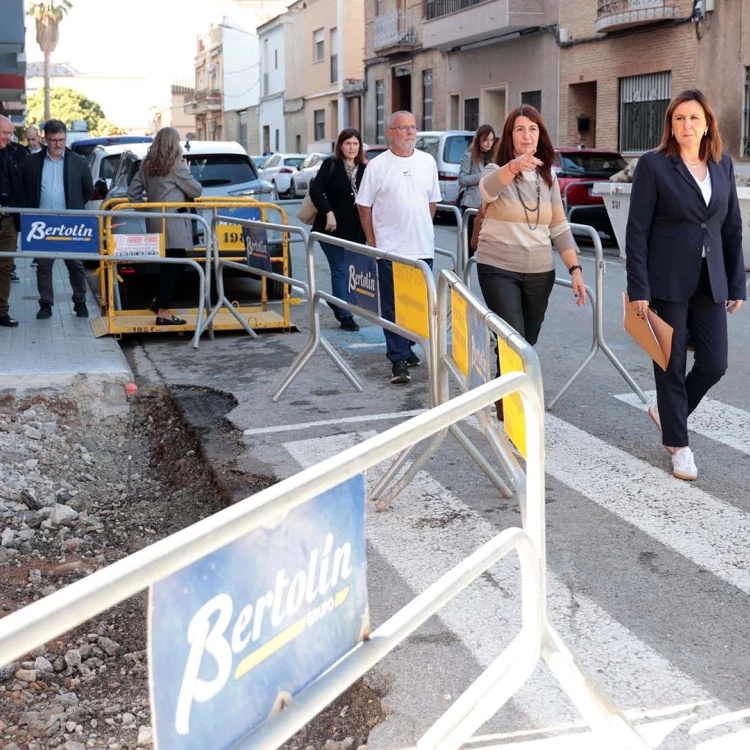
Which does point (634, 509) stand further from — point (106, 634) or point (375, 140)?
point (375, 140)

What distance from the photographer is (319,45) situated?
50781 millimetres

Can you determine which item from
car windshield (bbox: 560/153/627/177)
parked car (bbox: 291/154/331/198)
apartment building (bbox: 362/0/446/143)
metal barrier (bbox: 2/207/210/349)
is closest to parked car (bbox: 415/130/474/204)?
car windshield (bbox: 560/153/627/177)

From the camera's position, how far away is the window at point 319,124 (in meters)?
50.3

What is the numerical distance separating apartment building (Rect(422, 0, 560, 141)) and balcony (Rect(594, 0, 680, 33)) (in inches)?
118

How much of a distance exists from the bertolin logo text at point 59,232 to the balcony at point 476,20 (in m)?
22.3

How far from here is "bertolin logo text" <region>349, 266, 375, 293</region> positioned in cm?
652

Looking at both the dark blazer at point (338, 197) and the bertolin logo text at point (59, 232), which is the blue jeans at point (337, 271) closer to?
the dark blazer at point (338, 197)

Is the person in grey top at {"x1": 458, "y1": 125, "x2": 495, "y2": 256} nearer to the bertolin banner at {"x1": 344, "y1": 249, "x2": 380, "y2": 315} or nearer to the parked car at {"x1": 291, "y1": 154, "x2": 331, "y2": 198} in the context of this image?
the bertolin banner at {"x1": 344, "y1": 249, "x2": 380, "y2": 315}

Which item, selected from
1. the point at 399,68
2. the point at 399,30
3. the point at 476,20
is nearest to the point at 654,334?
the point at 476,20

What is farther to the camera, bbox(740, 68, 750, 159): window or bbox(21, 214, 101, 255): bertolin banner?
bbox(740, 68, 750, 159): window

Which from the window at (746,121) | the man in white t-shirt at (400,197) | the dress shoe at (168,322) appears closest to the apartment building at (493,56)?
the window at (746,121)

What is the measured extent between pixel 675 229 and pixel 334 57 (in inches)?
1782

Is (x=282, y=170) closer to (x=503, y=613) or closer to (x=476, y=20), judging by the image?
(x=476, y=20)

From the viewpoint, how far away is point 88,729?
3477 millimetres
